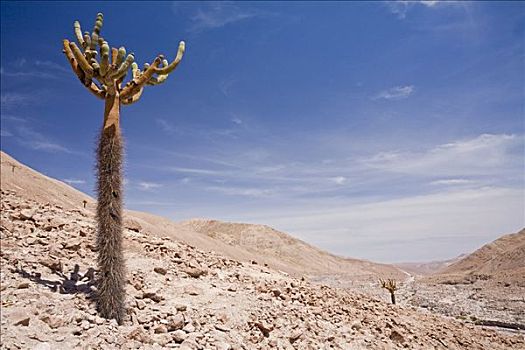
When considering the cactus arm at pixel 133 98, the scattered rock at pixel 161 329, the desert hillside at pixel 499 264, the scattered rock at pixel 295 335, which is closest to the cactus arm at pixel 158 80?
the cactus arm at pixel 133 98

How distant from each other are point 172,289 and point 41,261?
2651 millimetres

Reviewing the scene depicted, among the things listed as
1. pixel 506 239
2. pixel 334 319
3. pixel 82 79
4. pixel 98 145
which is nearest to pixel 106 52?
pixel 82 79

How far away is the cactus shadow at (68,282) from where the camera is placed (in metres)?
6.95

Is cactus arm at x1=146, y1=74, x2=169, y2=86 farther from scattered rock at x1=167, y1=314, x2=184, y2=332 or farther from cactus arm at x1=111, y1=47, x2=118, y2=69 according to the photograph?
scattered rock at x1=167, y1=314, x2=184, y2=332

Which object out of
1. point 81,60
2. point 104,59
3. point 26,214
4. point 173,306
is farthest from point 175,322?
point 26,214

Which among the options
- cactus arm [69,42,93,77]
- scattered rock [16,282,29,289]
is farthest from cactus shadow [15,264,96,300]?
cactus arm [69,42,93,77]

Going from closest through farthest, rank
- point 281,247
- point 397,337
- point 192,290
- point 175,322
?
point 175,322 → point 192,290 → point 397,337 → point 281,247

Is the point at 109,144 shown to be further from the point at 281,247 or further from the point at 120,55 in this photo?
the point at 281,247

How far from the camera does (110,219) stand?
274 inches

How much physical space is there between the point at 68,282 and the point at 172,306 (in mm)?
1980

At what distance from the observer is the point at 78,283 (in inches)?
296

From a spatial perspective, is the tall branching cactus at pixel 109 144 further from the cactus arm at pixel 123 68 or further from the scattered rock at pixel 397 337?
the scattered rock at pixel 397 337

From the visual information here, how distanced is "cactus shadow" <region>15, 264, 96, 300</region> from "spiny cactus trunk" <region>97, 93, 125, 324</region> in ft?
1.50

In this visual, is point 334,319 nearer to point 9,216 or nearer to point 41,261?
point 41,261
